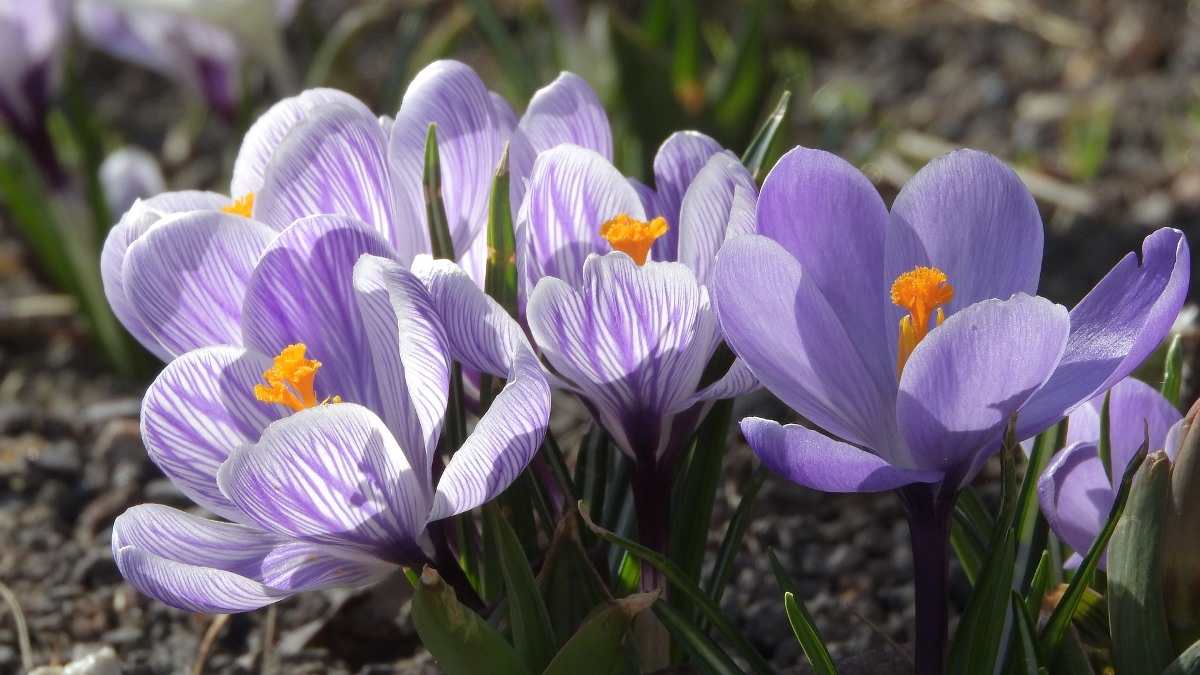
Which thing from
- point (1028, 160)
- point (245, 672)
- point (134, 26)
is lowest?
point (245, 672)

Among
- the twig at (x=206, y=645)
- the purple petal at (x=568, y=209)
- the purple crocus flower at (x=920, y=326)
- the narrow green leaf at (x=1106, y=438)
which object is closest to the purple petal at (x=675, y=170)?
the purple petal at (x=568, y=209)

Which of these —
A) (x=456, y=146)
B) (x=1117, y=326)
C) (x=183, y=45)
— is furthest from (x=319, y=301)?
(x=183, y=45)

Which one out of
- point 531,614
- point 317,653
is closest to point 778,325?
point 531,614

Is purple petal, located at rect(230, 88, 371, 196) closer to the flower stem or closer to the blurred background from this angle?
the blurred background

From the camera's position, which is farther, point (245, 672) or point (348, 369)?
point (245, 672)

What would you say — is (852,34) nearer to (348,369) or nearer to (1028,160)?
(1028,160)

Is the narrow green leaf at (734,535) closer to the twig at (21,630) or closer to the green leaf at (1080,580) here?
the green leaf at (1080,580)

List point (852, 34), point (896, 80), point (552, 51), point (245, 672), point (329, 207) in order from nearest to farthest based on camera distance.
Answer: point (329, 207) < point (245, 672) < point (552, 51) < point (896, 80) < point (852, 34)

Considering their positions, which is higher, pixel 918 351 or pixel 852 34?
pixel 918 351
